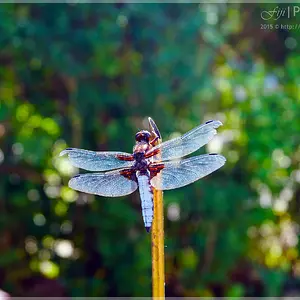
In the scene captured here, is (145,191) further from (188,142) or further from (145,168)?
(188,142)

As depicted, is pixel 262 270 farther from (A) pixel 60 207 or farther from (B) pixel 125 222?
(A) pixel 60 207

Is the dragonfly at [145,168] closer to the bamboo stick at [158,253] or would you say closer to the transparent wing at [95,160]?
the transparent wing at [95,160]
